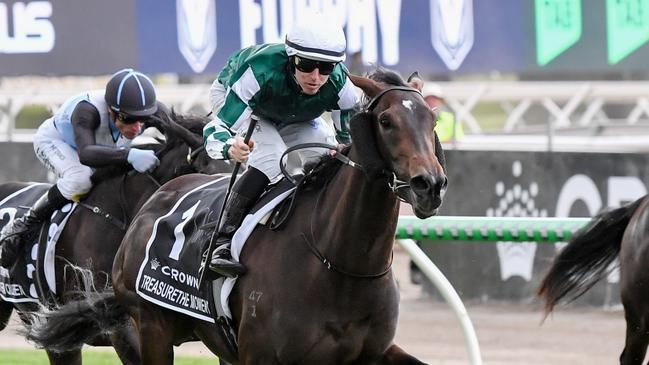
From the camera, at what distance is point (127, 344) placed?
6.46 m

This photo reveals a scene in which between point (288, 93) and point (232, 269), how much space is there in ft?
2.33

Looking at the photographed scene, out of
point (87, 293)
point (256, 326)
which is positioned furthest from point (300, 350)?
point (87, 293)

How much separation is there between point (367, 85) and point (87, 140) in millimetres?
2547

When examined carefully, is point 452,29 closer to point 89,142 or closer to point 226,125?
point 89,142

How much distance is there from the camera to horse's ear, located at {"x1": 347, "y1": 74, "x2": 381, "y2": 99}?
4684mm

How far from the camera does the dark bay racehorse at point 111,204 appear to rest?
267 inches

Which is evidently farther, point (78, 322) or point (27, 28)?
point (27, 28)

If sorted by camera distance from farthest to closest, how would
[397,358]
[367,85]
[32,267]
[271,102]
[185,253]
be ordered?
1. [32,267]
2. [185,253]
3. [271,102]
4. [397,358]
5. [367,85]

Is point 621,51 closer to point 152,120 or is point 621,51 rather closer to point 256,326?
point 152,120

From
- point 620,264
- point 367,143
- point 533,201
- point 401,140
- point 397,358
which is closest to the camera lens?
point 401,140

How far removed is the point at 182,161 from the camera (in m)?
6.83

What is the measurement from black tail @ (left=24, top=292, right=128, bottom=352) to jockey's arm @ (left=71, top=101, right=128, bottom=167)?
3.11 ft

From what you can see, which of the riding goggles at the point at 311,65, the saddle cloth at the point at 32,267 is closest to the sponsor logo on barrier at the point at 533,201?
the saddle cloth at the point at 32,267

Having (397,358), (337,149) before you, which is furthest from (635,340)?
(337,149)
